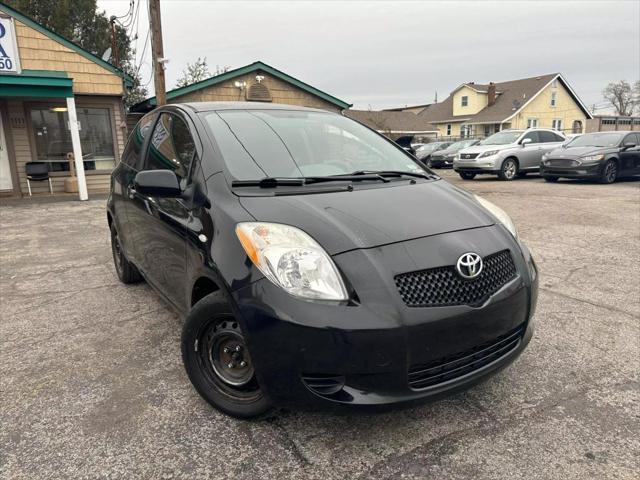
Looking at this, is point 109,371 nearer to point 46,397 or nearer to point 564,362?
point 46,397

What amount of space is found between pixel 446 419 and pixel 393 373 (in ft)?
2.12

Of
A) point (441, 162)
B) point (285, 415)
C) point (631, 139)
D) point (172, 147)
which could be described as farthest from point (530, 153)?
point (285, 415)

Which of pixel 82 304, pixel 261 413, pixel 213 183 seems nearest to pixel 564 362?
pixel 261 413

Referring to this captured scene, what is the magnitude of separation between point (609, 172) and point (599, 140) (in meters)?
1.13

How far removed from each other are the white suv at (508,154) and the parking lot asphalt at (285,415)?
10330mm

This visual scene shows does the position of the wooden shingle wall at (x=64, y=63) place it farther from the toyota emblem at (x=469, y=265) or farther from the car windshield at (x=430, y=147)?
the car windshield at (x=430, y=147)

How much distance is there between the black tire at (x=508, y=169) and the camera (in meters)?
14.1

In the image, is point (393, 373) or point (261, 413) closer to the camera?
point (393, 373)

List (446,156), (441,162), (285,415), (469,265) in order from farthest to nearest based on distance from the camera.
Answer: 1. (441,162)
2. (446,156)
3. (285,415)
4. (469,265)

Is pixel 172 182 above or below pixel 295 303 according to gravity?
above

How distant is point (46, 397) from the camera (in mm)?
2541

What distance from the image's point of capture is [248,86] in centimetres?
1605

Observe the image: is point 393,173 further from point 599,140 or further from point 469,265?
point 599,140

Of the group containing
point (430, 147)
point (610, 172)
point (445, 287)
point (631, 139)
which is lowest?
point (610, 172)
